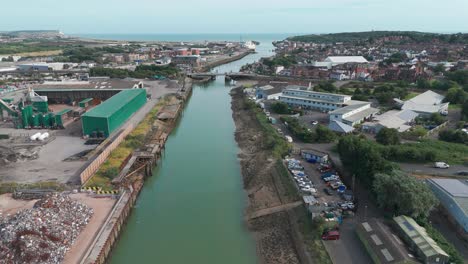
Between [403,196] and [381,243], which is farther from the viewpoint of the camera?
[403,196]

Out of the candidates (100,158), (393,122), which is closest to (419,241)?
(393,122)

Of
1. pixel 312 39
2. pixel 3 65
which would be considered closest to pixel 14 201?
pixel 3 65

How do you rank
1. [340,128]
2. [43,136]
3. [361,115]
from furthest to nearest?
1. [361,115]
2. [43,136]
3. [340,128]

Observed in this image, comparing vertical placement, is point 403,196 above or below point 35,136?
above

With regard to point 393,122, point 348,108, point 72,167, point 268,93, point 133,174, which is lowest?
point 133,174

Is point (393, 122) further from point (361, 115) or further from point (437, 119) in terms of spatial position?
point (437, 119)

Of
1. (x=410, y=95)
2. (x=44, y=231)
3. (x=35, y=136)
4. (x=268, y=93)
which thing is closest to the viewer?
(x=44, y=231)

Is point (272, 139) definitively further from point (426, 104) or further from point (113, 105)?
point (426, 104)

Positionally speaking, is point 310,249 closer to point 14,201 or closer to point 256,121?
point 14,201
